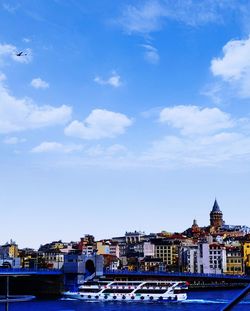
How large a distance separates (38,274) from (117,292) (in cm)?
820

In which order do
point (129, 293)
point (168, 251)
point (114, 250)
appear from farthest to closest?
point (114, 250) → point (168, 251) → point (129, 293)

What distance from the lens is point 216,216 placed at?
12412cm

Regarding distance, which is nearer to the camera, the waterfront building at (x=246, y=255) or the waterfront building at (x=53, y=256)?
the waterfront building at (x=246, y=255)

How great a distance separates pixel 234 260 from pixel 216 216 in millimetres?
39265

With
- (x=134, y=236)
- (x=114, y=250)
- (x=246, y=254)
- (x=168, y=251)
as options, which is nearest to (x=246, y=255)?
(x=246, y=254)

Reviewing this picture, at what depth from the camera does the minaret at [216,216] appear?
406 ft

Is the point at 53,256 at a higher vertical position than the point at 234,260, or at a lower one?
higher

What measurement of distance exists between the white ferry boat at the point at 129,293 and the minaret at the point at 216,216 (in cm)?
7353

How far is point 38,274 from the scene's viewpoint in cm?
5447

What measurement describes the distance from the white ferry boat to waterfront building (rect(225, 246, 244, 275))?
34950 mm

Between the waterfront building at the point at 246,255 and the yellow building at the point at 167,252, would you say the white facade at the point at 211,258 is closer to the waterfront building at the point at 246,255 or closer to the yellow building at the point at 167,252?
the waterfront building at the point at 246,255

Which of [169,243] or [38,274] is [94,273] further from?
[169,243]

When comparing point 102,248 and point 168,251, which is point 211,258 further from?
point 102,248

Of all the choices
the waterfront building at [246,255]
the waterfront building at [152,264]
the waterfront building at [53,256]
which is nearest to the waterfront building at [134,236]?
the waterfront building at [53,256]
